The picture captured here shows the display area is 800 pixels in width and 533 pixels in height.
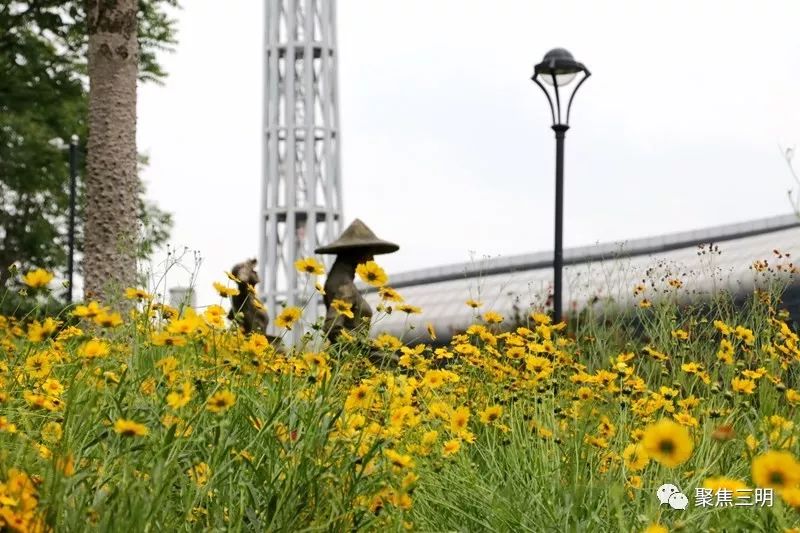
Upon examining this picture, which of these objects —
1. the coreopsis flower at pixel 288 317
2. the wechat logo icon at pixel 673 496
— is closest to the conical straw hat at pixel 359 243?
the coreopsis flower at pixel 288 317

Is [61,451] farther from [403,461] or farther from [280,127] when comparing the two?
[280,127]

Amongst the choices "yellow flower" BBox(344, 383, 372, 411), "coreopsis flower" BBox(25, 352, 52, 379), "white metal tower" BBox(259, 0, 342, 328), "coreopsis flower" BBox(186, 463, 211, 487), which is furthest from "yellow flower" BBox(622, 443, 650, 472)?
"white metal tower" BBox(259, 0, 342, 328)

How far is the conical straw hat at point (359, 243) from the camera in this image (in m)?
7.94

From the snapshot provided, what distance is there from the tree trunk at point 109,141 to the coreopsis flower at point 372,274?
6617mm

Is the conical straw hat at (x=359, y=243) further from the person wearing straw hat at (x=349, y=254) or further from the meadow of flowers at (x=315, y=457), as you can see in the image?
the meadow of flowers at (x=315, y=457)

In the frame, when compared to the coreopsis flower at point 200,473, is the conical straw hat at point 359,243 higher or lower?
higher

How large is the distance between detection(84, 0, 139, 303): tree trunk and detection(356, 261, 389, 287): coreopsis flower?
6.62 meters

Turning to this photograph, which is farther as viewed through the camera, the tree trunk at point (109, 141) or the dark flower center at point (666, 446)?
the tree trunk at point (109, 141)

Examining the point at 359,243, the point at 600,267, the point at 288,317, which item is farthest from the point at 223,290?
the point at 600,267

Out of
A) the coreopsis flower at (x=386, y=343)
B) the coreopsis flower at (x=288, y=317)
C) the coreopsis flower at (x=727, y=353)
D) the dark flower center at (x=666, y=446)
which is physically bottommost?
the coreopsis flower at (x=727, y=353)

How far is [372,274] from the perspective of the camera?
12.8 feet

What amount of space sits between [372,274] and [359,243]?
4.03m

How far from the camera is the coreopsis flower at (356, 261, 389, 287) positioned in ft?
12.7

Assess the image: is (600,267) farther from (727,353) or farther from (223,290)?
(223,290)
